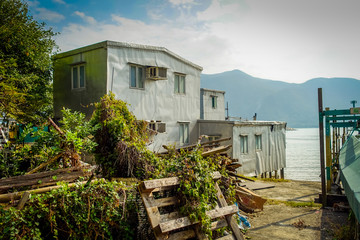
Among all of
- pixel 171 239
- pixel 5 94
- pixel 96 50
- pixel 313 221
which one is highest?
pixel 96 50

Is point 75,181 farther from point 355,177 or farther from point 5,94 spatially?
point 5,94

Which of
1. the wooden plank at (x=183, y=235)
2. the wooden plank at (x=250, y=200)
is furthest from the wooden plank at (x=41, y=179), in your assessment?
the wooden plank at (x=250, y=200)

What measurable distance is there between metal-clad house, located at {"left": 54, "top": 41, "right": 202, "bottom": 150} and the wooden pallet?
1027 cm

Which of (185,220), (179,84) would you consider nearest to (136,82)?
(179,84)

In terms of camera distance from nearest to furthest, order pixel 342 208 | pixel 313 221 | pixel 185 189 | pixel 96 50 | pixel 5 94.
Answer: pixel 185 189 < pixel 313 221 < pixel 342 208 < pixel 5 94 < pixel 96 50

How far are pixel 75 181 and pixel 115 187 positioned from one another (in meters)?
1.08

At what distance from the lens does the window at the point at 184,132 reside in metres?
21.5

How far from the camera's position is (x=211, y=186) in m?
6.83

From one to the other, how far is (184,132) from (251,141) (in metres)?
5.61

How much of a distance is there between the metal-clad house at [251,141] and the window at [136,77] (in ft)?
21.5

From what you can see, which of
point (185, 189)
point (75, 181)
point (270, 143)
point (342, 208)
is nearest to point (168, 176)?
point (185, 189)

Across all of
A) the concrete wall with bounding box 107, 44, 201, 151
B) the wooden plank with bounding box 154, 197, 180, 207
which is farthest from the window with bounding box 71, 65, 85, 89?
the wooden plank with bounding box 154, 197, 180, 207

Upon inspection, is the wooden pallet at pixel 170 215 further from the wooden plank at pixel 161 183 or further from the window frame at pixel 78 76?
the window frame at pixel 78 76

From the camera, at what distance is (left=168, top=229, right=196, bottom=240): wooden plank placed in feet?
19.6
